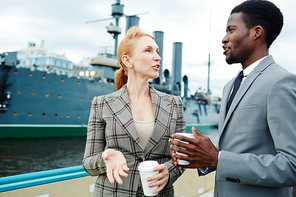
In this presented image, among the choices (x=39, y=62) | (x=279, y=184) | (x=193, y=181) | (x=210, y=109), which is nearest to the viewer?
(x=279, y=184)

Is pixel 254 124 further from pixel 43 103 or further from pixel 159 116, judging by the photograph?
pixel 43 103

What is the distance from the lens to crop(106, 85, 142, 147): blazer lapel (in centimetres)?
165

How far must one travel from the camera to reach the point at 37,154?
11188mm

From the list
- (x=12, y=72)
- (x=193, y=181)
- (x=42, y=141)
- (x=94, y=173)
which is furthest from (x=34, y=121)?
(x=94, y=173)

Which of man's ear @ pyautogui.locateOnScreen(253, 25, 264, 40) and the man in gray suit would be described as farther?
man's ear @ pyautogui.locateOnScreen(253, 25, 264, 40)

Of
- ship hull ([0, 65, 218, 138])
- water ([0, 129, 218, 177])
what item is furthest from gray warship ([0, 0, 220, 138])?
water ([0, 129, 218, 177])

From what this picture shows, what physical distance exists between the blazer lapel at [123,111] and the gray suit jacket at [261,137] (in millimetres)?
642

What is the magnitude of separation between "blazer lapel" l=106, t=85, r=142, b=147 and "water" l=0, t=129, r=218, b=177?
6.64 m

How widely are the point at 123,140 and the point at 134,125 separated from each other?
5.6 inches

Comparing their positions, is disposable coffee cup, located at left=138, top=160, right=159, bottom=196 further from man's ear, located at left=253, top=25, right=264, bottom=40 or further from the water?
the water

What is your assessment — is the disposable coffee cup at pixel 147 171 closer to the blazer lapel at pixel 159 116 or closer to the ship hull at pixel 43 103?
the blazer lapel at pixel 159 116

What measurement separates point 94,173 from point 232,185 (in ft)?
3.19

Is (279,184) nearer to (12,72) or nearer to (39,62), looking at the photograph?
(12,72)

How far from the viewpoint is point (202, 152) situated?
1152mm
